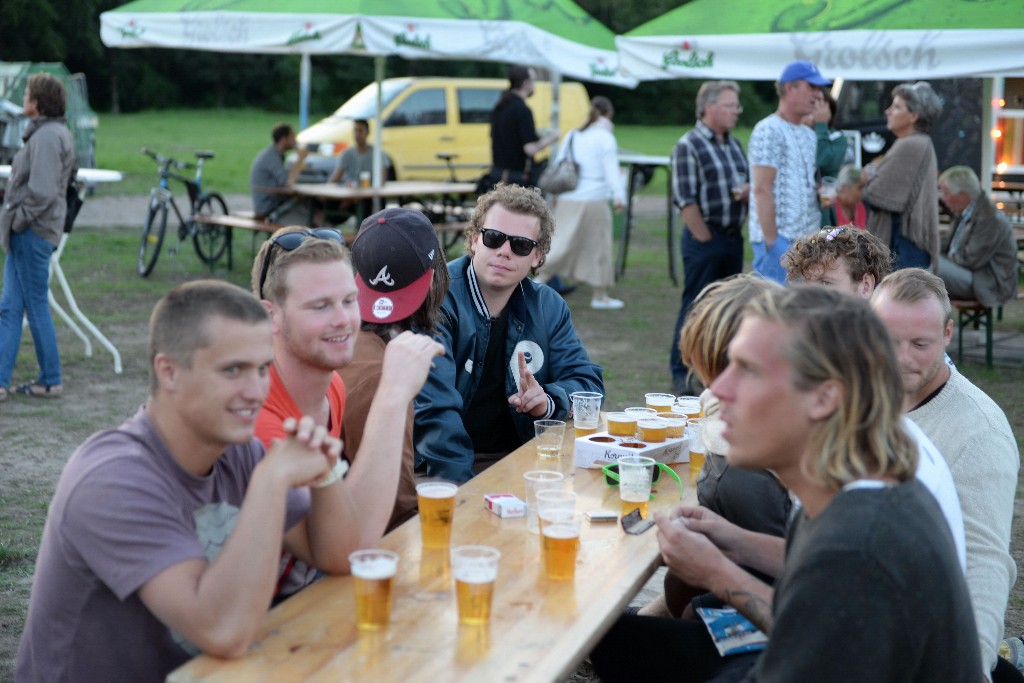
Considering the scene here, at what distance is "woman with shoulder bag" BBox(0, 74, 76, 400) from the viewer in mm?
6887

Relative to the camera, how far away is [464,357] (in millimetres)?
3965

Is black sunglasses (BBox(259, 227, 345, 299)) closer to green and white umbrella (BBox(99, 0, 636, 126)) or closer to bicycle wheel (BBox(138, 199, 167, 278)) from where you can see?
green and white umbrella (BBox(99, 0, 636, 126))

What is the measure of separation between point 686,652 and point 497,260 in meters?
1.65

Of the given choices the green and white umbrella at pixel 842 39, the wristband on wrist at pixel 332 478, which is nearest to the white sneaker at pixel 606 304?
the green and white umbrella at pixel 842 39

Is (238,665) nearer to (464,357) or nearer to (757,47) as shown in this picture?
(464,357)

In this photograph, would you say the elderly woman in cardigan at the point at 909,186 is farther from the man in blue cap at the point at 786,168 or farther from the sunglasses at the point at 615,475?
the sunglasses at the point at 615,475

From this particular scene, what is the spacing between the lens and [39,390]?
7363mm

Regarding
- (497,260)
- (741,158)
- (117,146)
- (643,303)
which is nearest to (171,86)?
(117,146)

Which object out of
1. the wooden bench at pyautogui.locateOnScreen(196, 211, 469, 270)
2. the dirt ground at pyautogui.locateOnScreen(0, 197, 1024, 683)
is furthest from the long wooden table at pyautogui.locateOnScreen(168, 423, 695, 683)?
the wooden bench at pyautogui.locateOnScreen(196, 211, 469, 270)

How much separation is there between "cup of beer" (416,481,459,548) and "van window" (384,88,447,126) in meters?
15.2

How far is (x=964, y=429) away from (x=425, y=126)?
50.8 ft

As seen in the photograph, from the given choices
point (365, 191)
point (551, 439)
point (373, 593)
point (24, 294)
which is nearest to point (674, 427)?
point (551, 439)

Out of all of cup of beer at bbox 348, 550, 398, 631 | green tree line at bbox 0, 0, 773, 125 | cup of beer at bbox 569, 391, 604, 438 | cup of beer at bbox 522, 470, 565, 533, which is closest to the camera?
cup of beer at bbox 348, 550, 398, 631

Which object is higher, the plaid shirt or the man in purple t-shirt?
the plaid shirt
